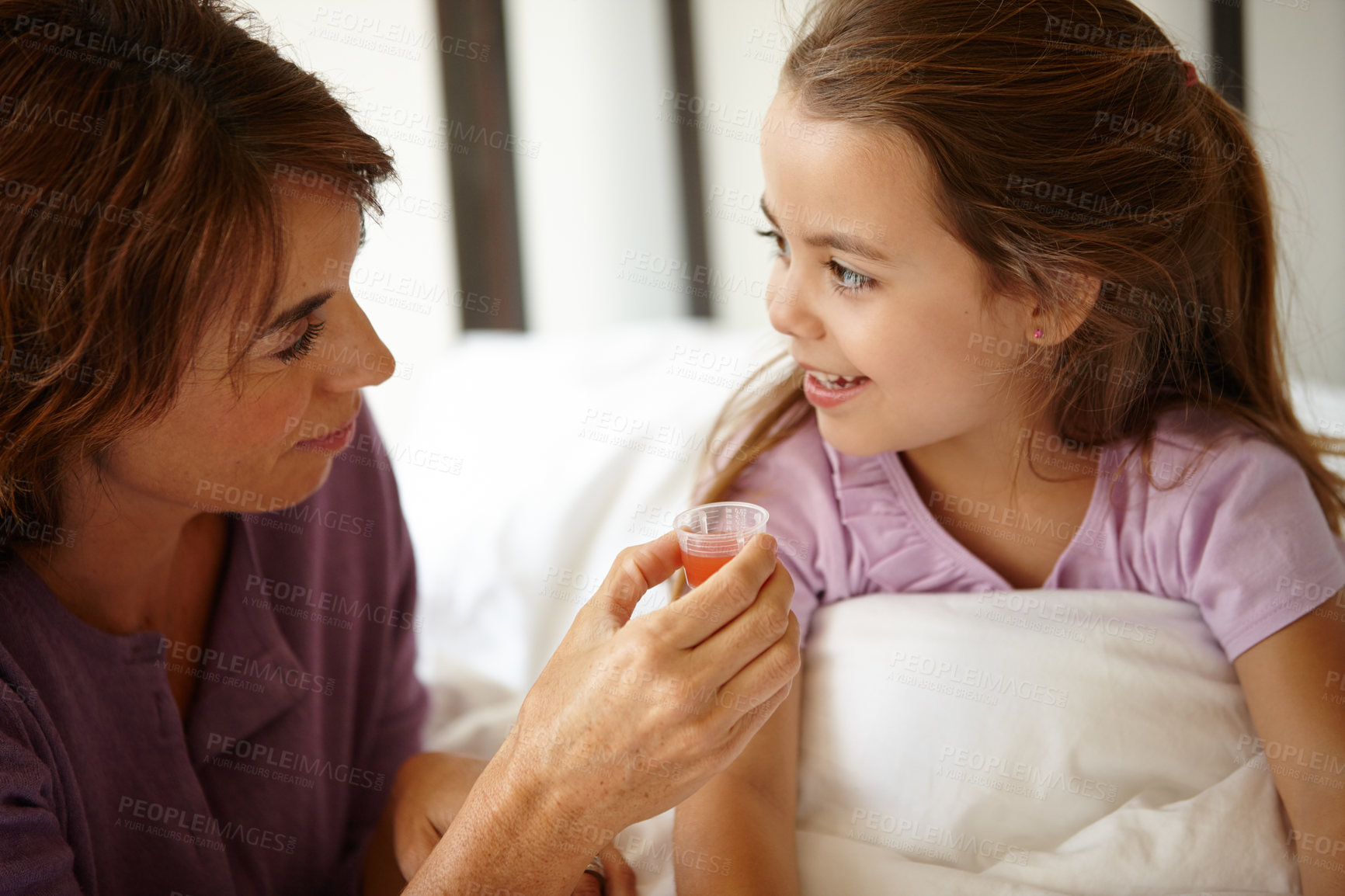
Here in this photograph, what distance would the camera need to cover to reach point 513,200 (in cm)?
329

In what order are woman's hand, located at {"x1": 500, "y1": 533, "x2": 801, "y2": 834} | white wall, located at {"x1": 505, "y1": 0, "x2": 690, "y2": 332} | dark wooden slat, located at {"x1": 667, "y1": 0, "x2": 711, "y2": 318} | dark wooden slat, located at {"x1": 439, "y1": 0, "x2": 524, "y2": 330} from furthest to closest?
white wall, located at {"x1": 505, "y1": 0, "x2": 690, "y2": 332} → dark wooden slat, located at {"x1": 667, "y1": 0, "x2": 711, "y2": 318} → dark wooden slat, located at {"x1": 439, "y1": 0, "x2": 524, "y2": 330} → woman's hand, located at {"x1": 500, "y1": 533, "x2": 801, "y2": 834}

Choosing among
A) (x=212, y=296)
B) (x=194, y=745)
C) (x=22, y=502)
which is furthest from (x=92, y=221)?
(x=194, y=745)

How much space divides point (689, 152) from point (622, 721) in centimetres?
275

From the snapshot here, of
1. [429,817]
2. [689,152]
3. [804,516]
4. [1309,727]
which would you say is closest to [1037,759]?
[1309,727]

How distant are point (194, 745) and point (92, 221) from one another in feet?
2.33

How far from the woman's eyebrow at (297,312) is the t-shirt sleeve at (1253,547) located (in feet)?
3.73

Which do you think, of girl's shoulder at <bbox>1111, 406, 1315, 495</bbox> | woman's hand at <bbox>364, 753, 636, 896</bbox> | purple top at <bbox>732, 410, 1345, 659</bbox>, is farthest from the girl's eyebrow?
woman's hand at <bbox>364, 753, 636, 896</bbox>

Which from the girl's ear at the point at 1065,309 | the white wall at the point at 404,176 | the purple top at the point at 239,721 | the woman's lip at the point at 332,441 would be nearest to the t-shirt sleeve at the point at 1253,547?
the girl's ear at the point at 1065,309

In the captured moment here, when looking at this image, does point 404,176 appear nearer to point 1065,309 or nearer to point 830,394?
point 830,394

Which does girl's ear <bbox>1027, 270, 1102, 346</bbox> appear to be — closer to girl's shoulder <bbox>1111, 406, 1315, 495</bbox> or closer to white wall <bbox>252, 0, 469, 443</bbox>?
girl's shoulder <bbox>1111, 406, 1315, 495</bbox>

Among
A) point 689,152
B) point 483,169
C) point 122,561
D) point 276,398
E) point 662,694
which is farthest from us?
point 689,152

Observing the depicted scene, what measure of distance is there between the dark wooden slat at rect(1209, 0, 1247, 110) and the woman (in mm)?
1989

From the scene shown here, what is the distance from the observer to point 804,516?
4.90 ft

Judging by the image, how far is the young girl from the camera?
1225 millimetres
